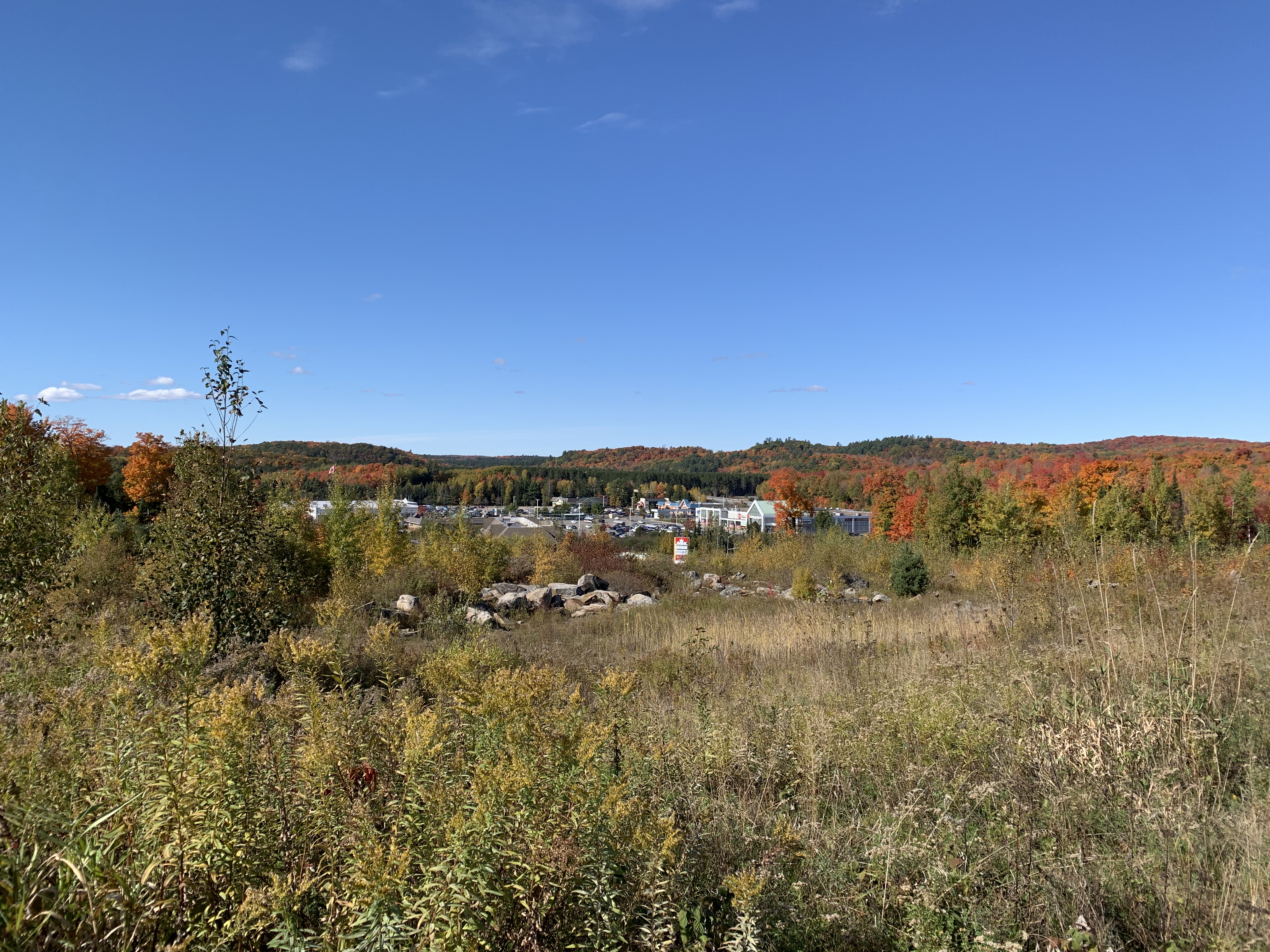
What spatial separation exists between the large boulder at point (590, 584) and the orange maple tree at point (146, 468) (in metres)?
27.5

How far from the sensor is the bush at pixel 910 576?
16.5 meters

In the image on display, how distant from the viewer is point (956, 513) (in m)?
27.5

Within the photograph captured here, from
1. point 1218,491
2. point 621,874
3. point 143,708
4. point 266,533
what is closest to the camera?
point 621,874

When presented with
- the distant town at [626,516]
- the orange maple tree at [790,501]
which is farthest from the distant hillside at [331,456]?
the orange maple tree at [790,501]

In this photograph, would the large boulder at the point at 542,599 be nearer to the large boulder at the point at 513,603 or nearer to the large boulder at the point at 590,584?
the large boulder at the point at 513,603

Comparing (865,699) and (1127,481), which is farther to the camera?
(1127,481)

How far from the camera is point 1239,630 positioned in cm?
580

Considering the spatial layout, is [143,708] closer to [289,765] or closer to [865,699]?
[289,765]

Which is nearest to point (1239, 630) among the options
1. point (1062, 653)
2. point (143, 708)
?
point (1062, 653)

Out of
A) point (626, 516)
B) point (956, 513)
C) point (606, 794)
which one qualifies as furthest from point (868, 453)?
point (606, 794)

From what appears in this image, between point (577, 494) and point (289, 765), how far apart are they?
8289cm

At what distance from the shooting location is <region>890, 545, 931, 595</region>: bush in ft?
54.0

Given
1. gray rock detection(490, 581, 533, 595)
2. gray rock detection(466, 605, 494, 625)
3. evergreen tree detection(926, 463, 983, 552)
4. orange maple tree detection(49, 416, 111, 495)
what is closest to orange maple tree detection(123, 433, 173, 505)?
orange maple tree detection(49, 416, 111, 495)

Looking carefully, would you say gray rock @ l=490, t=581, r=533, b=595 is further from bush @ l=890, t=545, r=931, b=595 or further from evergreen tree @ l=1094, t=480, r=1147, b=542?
evergreen tree @ l=1094, t=480, r=1147, b=542
